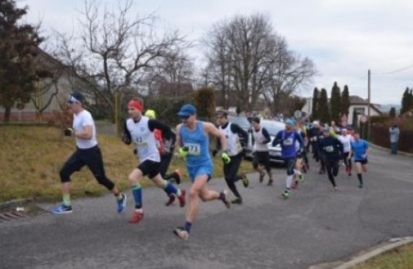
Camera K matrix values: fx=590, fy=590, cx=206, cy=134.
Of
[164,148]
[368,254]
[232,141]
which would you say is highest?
[232,141]

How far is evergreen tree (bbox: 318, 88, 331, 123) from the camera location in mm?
95750

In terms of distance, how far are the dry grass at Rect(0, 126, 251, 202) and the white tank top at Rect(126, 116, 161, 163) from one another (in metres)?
2.65

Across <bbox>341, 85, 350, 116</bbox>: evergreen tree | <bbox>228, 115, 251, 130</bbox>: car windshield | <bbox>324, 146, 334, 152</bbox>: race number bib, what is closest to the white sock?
<bbox>324, 146, 334, 152</bbox>: race number bib

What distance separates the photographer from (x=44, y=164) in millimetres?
13156

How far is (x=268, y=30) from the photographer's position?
7356 centimetres

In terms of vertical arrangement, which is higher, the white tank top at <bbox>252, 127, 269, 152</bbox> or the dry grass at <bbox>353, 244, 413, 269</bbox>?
the white tank top at <bbox>252, 127, 269, 152</bbox>

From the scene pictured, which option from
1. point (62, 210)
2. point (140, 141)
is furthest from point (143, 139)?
point (62, 210)

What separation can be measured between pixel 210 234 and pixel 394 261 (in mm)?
2506

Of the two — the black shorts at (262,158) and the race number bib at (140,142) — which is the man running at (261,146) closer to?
the black shorts at (262,158)

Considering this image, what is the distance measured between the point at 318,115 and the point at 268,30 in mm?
27573

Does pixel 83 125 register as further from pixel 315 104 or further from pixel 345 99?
pixel 315 104

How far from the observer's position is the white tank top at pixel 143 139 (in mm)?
8570

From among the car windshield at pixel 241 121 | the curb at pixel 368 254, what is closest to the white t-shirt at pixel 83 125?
the curb at pixel 368 254

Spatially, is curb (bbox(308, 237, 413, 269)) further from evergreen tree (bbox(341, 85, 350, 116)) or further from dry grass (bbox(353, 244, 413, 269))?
evergreen tree (bbox(341, 85, 350, 116))
